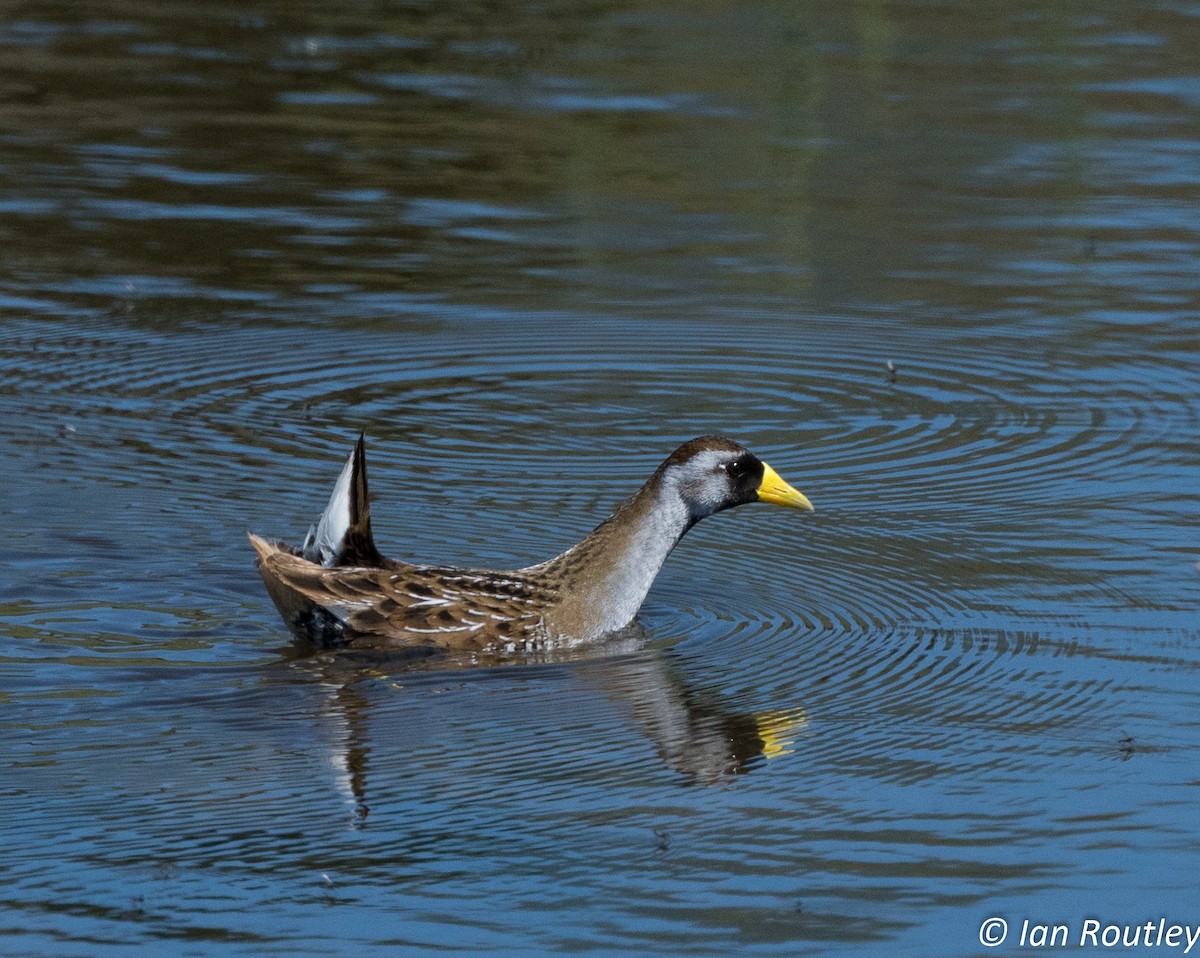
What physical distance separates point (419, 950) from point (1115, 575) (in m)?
4.08

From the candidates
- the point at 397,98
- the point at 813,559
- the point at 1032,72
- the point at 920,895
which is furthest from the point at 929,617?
the point at 1032,72

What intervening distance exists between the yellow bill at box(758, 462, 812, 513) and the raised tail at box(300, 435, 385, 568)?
4.92 ft

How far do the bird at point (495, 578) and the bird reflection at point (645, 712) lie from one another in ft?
0.40

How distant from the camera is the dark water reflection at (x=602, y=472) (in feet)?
20.1

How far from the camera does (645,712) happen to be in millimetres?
7406

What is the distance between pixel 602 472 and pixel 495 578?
1.95m

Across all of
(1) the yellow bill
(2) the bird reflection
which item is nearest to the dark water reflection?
(2) the bird reflection

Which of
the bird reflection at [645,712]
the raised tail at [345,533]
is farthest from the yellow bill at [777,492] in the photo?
the raised tail at [345,533]

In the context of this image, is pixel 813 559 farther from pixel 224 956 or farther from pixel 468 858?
pixel 224 956

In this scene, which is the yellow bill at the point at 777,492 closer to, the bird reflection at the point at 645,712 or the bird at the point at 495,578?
the bird at the point at 495,578

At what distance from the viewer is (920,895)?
19.5 feet

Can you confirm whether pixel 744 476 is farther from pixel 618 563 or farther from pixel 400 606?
pixel 400 606

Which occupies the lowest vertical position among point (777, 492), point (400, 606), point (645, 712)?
point (645, 712)

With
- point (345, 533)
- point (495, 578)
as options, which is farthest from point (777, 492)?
point (345, 533)
